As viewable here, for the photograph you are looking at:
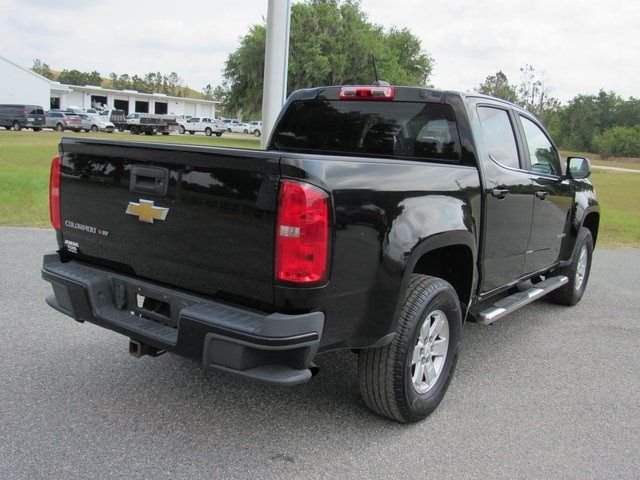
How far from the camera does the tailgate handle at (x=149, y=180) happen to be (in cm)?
310

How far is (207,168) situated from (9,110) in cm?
4745

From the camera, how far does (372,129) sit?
176 inches

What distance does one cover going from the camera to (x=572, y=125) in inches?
3258

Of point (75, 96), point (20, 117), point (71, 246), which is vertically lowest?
point (71, 246)

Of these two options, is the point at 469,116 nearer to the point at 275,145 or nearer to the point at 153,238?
the point at 275,145

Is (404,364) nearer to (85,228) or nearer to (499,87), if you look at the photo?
(85,228)

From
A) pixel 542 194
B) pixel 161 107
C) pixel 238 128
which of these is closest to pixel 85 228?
pixel 542 194

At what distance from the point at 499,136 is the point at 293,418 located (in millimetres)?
2587

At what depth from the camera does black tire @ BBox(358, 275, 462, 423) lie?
3289mm

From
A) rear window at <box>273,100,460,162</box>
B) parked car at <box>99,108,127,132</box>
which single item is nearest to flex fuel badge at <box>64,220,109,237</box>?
rear window at <box>273,100,460,162</box>

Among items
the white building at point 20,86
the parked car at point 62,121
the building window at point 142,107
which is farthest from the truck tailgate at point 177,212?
the building window at point 142,107

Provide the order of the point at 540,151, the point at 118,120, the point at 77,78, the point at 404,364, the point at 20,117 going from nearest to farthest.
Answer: the point at 404,364 < the point at 540,151 < the point at 20,117 < the point at 118,120 < the point at 77,78

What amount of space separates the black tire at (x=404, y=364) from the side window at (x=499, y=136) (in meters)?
1.33

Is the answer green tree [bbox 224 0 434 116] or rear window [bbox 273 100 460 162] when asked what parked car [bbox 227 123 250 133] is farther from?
rear window [bbox 273 100 460 162]
